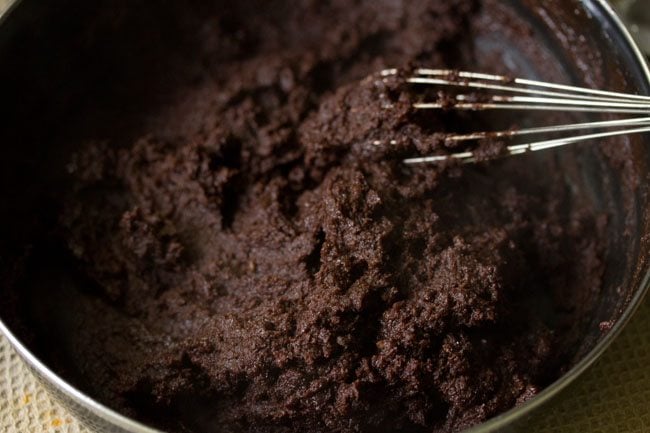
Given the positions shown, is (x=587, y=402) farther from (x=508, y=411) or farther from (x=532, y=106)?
(x=532, y=106)

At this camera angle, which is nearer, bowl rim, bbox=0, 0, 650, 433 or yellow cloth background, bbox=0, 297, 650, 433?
bowl rim, bbox=0, 0, 650, 433

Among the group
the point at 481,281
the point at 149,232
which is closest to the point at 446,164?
the point at 481,281

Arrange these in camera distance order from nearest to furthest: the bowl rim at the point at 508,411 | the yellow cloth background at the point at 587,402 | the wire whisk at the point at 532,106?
the bowl rim at the point at 508,411 → the yellow cloth background at the point at 587,402 → the wire whisk at the point at 532,106

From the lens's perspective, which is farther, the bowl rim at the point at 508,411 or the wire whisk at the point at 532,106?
the wire whisk at the point at 532,106

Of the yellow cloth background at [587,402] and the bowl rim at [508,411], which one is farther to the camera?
the yellow cloth background at [587,402]

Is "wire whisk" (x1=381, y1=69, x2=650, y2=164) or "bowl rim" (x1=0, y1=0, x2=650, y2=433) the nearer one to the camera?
"bowl rim" (x1=0, y1=0, x2=650, y2=433)

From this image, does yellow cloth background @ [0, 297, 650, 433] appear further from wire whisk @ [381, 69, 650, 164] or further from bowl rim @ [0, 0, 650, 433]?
wire whisk @ [381, 69, 650, 164]

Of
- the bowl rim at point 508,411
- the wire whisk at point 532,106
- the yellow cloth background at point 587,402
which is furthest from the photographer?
the wire whisk at point 532,106

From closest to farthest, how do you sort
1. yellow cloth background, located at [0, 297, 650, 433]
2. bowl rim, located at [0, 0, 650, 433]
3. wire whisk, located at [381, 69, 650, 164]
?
bowl rim, located at [0, 0, 650, 433], yellow cloth background, located at [0, 297, 650, 433], wire whisk, located at [381, 69, 650, 164]

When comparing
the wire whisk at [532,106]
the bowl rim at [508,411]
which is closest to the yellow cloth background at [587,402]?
the bowl rim at [508,411]

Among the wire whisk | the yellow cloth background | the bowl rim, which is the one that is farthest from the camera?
the wire whisk

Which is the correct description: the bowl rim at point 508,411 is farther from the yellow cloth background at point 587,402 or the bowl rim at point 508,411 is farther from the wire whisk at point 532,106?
the wire whisk at point 532,106

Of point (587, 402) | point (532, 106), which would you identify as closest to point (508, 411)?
point (587, 402)

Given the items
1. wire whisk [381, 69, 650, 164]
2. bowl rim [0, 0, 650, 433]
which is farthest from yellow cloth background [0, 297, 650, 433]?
wire whisk [381, 69, 650, 164]
